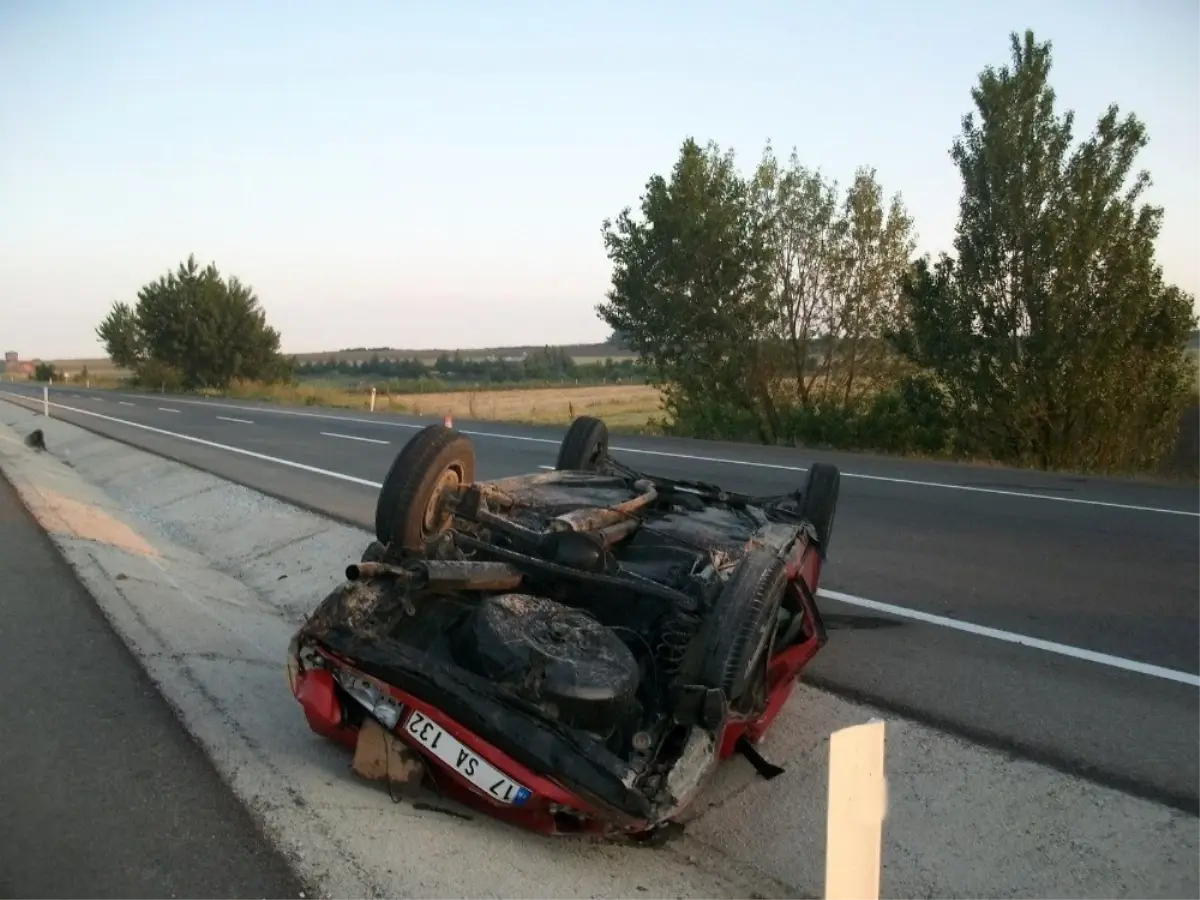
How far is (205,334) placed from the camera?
58875 mm

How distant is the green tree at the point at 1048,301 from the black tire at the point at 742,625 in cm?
1455

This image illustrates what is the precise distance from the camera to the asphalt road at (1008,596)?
4.62 meters

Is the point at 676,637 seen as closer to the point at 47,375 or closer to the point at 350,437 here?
the point at 350,437

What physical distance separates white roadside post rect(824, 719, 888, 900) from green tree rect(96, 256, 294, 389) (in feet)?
199

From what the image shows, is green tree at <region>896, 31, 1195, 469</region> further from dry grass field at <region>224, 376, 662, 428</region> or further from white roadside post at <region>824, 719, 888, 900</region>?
white roadside post at <region>824, 719, 888, 900</region>

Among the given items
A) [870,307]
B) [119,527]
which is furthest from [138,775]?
[870,307]

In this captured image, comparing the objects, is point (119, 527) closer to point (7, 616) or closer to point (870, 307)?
point (7, 616)

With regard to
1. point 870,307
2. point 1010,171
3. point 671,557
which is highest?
point 1010,171

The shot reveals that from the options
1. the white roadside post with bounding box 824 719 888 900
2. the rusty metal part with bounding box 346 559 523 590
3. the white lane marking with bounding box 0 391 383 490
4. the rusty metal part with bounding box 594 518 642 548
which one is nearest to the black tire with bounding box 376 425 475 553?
the rusty metal part with bounding box 594 518 642 548

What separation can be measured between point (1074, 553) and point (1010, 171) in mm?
11031

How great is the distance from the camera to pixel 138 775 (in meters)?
4.05

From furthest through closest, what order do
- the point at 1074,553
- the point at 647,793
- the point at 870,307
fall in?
the point at 870,307 < the point at 1074,553 < the point at 647,793

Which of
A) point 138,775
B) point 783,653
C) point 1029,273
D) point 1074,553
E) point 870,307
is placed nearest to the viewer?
point 138,775

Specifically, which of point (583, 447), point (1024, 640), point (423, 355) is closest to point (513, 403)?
point (583, 447)
